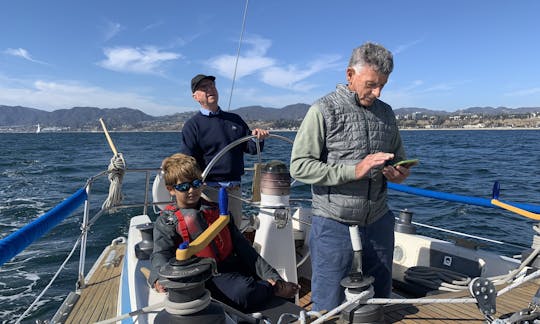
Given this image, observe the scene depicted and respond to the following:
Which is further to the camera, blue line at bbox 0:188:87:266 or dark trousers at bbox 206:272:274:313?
dark trousers at bbox 206:272:274:313

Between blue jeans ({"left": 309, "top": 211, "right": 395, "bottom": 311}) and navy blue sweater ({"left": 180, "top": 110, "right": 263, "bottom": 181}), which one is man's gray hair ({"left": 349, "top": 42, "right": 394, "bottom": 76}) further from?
navy blue sweater ({"left": 180, "top": 110, "right": 263, "bottom": 181})

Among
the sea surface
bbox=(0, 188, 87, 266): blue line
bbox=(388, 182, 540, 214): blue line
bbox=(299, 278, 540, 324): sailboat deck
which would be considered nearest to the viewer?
bbox=(0, 188, 87, 266): blue line

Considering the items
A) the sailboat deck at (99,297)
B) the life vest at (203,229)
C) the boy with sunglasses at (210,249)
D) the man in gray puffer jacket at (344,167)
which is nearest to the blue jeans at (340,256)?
the man in gray puffer jacket at (344,167)

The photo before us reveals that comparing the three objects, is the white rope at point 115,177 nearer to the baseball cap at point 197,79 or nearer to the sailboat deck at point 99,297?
the sailboat deck at point 99,297

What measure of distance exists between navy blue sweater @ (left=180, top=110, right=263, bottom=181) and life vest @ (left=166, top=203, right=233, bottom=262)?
3.22 feet

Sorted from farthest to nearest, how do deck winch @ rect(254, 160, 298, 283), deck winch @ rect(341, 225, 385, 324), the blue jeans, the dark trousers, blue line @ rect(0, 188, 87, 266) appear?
deck winch @ rect(254, 160, 298, 283), the dark trousers, the blue jeans, blue line @ rect(0, 188, 87, 266), deck winch @ rect(341, 225, 385, 324)

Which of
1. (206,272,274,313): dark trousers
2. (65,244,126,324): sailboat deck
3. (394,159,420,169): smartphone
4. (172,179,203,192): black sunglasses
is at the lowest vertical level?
(65,244,126,324): sailboat deck

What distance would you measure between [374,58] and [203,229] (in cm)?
114

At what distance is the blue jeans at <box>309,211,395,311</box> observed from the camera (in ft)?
5.94

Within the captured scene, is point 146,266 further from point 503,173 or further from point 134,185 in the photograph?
point 503,173

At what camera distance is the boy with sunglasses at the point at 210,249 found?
1968mm

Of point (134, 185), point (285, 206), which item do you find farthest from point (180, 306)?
point (134, 185)

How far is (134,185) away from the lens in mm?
14453

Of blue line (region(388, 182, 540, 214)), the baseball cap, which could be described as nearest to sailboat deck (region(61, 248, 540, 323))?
blue line (region(388, 182, 540, 214))
